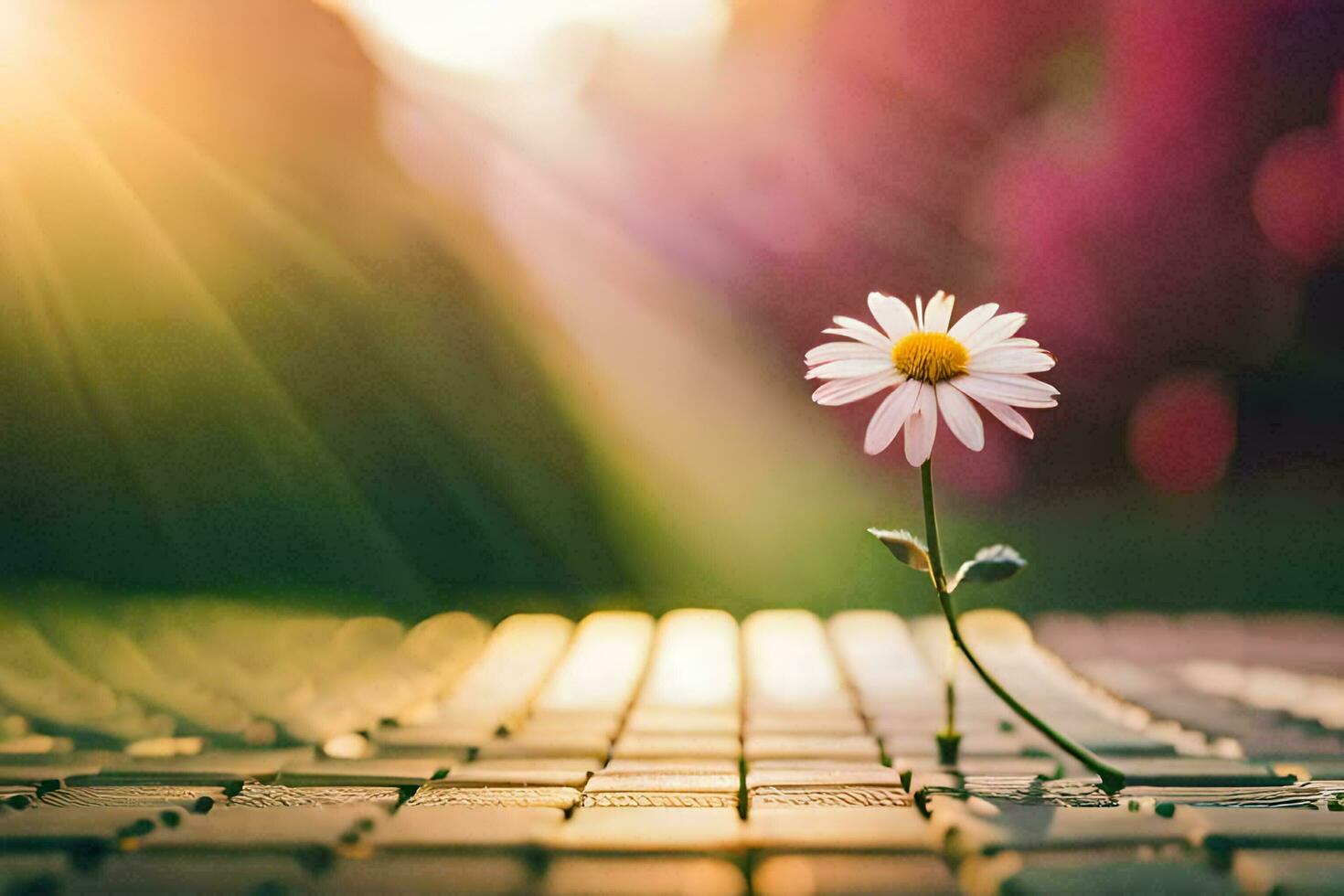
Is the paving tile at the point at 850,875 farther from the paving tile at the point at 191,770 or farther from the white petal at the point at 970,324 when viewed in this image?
the paving tile at the point at 191,770

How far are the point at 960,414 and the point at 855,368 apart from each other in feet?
0.42

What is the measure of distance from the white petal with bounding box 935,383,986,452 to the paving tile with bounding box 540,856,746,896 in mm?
495

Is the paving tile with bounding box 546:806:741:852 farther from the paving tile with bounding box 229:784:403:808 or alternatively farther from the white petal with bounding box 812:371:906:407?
the white petal with bounding box 812:371:906:407

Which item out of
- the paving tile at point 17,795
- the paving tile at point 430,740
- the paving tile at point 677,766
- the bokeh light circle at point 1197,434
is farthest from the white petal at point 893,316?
the bokeh light circle at point 1197,434

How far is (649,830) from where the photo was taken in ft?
3.39

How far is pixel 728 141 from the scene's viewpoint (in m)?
4.74

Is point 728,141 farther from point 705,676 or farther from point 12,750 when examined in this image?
point 12,750

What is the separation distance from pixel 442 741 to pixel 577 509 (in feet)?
10.1

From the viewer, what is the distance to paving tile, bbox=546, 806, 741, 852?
3.24 feet

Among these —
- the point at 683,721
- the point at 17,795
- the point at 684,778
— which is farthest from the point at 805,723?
the point at 17,795

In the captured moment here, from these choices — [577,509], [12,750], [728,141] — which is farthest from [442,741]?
[728,141]

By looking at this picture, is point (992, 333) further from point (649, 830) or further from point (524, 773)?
point (524, 773)

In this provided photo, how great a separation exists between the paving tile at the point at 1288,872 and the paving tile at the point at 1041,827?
0.22 ft

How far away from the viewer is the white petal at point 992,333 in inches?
44.2
